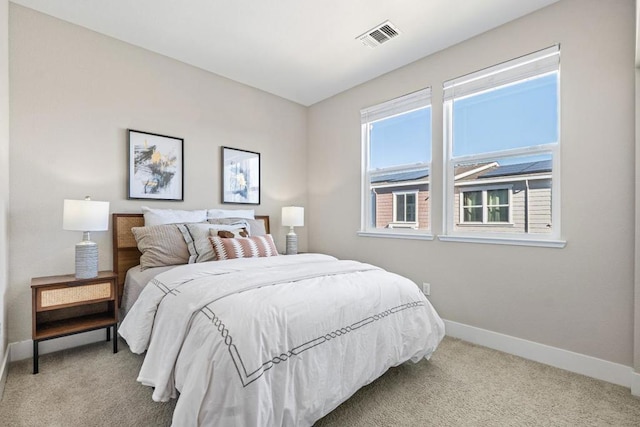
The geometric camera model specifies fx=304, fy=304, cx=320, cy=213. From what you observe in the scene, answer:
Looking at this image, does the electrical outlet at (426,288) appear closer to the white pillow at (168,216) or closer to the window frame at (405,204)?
the window frame at (405,204)

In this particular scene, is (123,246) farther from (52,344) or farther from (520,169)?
(520,169)

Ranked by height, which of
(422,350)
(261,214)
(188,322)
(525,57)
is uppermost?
(525,57)

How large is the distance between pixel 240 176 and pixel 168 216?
3.51 ft

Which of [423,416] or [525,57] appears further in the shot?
[525,57]

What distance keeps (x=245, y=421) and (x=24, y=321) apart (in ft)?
7.76

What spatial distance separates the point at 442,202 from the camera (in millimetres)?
2986

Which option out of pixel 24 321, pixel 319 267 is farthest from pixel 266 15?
pixel 24 321

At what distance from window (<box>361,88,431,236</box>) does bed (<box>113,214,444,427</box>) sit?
1289 millimetres

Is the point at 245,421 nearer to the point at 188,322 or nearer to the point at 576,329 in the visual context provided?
the point at 188,322

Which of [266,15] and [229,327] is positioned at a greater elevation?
[266,15]

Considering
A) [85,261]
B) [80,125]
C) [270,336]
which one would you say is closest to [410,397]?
[270,336]

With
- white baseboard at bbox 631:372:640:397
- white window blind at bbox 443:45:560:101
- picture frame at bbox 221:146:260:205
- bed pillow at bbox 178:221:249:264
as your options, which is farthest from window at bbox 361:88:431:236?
white baseboard at bbox 631:372:640:397

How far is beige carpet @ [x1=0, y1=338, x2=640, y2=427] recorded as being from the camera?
1.66 m

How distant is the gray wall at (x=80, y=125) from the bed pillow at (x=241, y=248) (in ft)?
3.15
